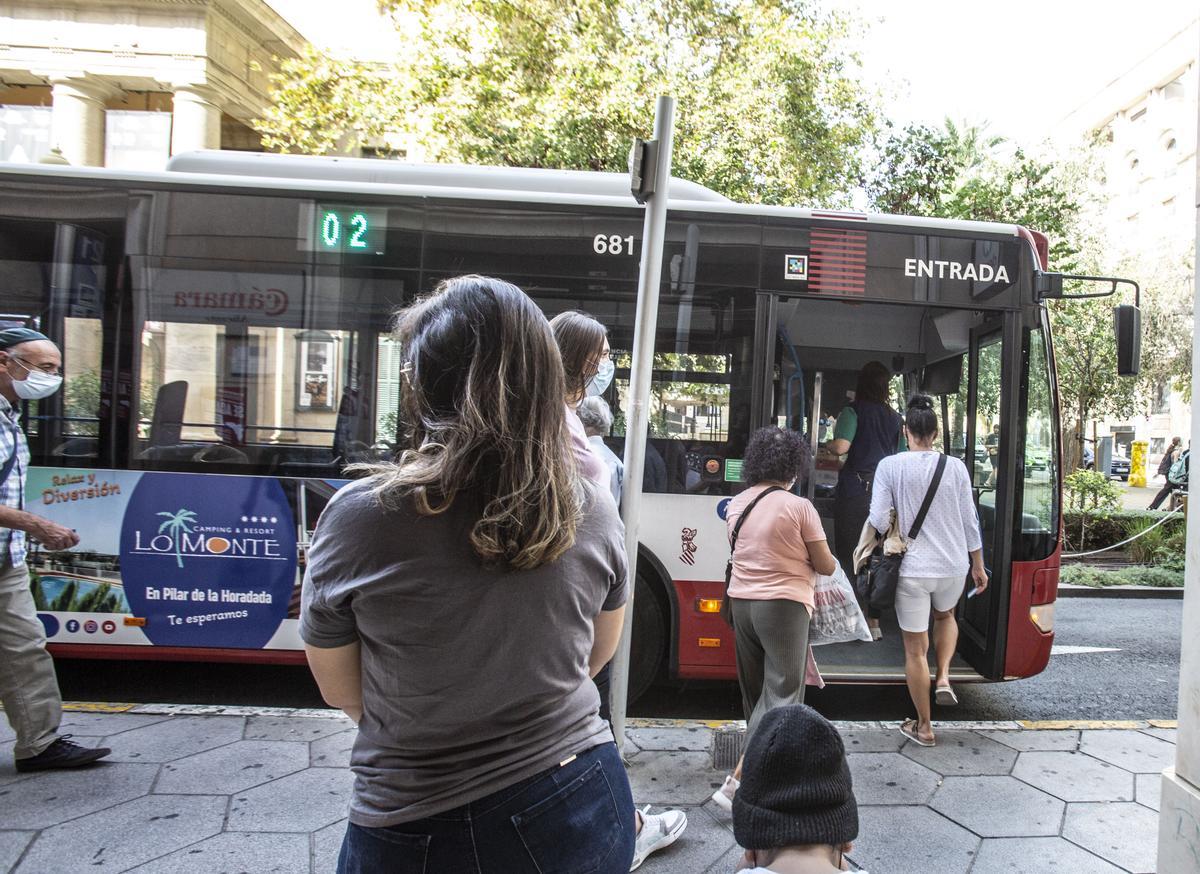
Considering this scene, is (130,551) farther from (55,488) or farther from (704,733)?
(704,733)

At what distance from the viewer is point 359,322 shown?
→ 498 centimetres

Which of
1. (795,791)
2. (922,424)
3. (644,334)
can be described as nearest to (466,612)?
(795,791)

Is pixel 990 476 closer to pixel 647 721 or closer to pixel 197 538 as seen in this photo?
pixel 647 721

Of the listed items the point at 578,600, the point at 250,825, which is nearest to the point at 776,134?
the point at 250,825

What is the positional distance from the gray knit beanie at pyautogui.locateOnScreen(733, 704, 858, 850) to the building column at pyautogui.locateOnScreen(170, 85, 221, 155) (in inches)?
696

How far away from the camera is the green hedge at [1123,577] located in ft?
34.3

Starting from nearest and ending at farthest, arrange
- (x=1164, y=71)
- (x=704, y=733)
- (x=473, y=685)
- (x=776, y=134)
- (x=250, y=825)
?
(x=473, y=685) → (x=250, y=825) → (x=704, y=733) → (x=776, y=134) → (x=1164, y=71)

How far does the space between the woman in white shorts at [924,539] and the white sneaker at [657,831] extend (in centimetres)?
169

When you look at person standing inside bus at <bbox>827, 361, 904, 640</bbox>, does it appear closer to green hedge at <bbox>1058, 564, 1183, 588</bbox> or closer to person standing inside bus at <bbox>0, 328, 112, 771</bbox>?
person standing inside bus at <bbox>0, 328, 112, 771</bbox>

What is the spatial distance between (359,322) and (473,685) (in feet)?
13.0

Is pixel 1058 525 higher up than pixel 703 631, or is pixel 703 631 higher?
pixel 1058 525

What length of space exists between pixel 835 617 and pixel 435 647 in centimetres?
308

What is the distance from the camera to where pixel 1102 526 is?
514 inches

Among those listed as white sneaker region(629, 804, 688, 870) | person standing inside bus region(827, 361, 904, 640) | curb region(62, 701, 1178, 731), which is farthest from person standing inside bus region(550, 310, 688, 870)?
person standing inside bus region(827, 361, 904, 640)
